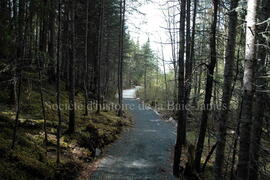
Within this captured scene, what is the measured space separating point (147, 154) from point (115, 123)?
171 inches

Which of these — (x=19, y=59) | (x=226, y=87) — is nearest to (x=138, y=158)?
(x=226, y=87)

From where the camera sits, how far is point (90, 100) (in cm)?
1812

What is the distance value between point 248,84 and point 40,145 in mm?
6178

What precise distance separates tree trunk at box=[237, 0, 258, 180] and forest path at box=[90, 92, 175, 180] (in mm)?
3995

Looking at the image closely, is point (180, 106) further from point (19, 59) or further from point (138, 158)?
point (19, 59)

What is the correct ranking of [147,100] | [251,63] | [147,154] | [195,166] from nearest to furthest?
[251,63], [195,166], [147,154], [147,100]

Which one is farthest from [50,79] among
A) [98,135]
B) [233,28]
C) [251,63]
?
[251,63]

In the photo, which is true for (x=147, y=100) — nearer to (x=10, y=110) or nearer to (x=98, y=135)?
(x=98, y=135)

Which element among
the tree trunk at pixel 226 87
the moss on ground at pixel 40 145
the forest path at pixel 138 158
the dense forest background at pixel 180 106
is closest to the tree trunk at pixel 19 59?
the dense forest background at pixel 180 106

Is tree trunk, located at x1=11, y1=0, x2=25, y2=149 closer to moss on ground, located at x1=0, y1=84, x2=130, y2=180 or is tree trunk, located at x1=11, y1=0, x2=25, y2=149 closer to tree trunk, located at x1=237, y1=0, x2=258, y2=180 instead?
moss on ground, located at x1=0, y1=84, x2=130, y2=180

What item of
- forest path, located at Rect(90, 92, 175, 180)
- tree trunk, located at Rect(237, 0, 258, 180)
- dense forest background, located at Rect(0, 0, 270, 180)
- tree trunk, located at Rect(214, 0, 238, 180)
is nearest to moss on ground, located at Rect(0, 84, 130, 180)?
dense forest background, located at Rect(0, 0, 270, 180)

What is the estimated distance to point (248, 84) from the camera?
4.08 meters

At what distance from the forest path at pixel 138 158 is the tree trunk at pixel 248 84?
3995mm

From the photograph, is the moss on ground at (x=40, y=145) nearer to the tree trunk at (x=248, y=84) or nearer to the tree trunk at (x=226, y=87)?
the tree trunk at (x=226, y=87)
